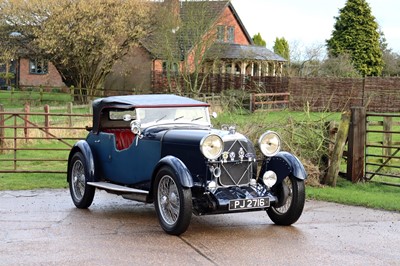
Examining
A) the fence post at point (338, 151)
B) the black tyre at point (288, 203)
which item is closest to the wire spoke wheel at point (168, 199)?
the black tyre at point (288, 203)

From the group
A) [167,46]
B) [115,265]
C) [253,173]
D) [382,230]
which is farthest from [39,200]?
[167,46]

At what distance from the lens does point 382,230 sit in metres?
8.78

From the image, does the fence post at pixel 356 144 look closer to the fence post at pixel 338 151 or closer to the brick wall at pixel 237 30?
the fence post at pixel 338 151

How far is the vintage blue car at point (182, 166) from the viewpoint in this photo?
27.3 feet

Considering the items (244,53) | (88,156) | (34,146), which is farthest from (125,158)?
(244,53)

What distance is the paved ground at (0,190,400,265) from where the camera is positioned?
705 centimetres

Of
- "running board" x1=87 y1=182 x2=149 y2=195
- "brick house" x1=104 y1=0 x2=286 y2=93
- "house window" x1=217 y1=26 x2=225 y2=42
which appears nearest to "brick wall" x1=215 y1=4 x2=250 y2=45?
"brick house" x1=104 y1=0 x2=286 y2=93

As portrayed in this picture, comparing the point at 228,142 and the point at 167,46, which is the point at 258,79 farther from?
the point at 228,142

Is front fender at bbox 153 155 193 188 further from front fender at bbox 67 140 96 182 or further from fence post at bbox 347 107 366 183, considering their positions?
fence post at bbox 347 107 366 183

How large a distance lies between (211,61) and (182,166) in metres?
35.7

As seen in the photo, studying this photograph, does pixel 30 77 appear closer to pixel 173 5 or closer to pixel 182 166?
pixel 173 5

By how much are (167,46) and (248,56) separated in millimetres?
10004

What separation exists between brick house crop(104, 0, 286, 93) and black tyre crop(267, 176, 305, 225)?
105ft

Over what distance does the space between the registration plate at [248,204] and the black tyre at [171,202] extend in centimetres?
55
